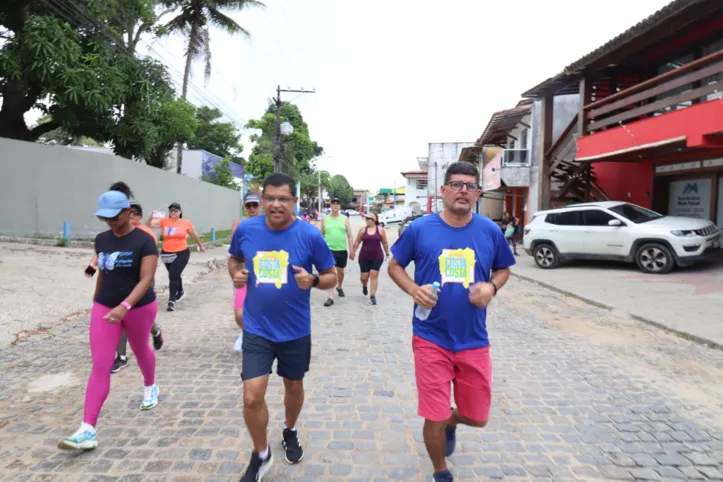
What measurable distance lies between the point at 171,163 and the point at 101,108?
2393cm

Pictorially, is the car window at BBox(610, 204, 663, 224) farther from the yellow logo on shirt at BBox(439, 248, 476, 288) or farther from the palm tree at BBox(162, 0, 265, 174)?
the palm tree at BBox(162, 0, 265, 174)

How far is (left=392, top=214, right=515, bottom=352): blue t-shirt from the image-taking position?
2.71m

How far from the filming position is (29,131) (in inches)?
644

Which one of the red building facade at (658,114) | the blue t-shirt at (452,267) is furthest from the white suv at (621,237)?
the blue t-shirt at (452,267)

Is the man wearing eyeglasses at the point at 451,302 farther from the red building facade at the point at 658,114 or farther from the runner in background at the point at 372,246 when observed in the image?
the red building facade at the point at 658,114

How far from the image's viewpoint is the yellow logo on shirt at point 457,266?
9.00 feet

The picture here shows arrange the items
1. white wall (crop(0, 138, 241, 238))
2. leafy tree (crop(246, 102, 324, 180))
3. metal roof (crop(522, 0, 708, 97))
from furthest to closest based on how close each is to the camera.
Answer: leafy tree (crop(246, 102, 324, 180)) < white wall (crop(0, 138, 241, 238)) < metal roof (crop(522, 0, 708, 97))

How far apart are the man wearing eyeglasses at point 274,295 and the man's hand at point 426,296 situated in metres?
0.68

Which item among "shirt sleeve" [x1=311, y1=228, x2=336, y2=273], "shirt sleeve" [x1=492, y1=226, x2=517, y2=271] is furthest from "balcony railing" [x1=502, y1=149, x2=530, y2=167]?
"shirt sleeve" [x1=311, y1=228, x2=336, y2=273]

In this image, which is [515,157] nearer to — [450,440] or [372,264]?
[372,264]

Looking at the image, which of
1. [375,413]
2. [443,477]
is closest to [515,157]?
[375,413]

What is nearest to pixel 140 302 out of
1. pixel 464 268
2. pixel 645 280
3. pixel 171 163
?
pixel 464 268

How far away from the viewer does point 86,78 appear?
12.8 meters

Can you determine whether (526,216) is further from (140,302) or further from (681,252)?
(140,302)
